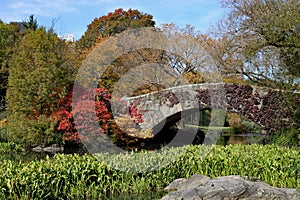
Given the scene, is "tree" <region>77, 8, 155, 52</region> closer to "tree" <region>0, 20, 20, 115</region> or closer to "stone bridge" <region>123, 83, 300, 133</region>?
"tree" <region>0, 20, 20, 115</region>

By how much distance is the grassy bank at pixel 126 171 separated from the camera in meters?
5.69

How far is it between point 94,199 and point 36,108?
722 centimetres

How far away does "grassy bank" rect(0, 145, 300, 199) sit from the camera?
5.69m

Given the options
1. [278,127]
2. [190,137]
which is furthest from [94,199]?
[190,137]

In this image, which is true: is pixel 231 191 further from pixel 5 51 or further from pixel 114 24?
pixel 114 24

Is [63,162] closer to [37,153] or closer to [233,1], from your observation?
[37,153]

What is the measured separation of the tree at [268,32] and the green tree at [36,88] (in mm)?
5734

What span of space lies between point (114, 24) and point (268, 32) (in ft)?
46.3

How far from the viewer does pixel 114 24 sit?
902 inches

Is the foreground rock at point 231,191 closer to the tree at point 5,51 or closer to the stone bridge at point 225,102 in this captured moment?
the stone bridge at point 225,102

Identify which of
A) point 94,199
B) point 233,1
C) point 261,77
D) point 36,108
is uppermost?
point 233,1

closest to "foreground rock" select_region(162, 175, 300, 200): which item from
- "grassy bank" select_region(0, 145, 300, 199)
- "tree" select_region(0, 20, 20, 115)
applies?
"grassy bank" select_region(0, 145, 300, 199)

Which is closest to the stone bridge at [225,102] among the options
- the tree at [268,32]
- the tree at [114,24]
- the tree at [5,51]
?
the tree at [268,32]

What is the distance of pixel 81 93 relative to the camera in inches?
478
